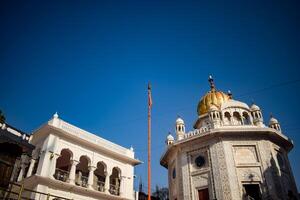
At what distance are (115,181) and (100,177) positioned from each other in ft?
4.89

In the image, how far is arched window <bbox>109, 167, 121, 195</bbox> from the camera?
83.4 ft

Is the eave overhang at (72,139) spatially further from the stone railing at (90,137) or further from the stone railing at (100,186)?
the stone railing at (100,186)

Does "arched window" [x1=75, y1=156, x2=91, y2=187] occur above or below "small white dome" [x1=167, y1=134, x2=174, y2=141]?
below

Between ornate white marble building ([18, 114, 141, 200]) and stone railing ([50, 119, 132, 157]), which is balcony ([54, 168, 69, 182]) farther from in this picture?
stone railing ([50, 119, 132, 157])

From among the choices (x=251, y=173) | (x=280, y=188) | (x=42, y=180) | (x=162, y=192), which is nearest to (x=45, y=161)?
(x=42, y=180)

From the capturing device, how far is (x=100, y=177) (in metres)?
26.5

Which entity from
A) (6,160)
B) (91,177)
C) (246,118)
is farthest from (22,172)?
(246,118)

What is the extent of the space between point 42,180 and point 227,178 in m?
14.4

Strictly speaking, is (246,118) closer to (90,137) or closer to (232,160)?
(232,160)

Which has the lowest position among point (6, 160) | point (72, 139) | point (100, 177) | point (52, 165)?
point (6, 160)

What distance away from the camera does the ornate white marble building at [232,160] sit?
23.2m

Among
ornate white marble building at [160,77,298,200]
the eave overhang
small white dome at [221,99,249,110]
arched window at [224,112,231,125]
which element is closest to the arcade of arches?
the eave overhang

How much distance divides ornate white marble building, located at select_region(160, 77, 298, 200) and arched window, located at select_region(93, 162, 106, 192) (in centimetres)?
687

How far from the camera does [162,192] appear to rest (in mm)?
53875
